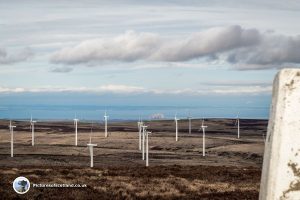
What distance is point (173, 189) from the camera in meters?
37.5

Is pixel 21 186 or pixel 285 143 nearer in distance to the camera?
pixel 285 143

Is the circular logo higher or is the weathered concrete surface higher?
the weathered concrete surface

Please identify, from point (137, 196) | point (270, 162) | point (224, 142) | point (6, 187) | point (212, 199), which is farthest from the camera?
point (224, 142)

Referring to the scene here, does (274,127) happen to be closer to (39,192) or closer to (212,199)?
(212,199)

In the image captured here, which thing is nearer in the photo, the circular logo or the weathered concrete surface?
the weathered concrete surface

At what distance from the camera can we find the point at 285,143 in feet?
17.2

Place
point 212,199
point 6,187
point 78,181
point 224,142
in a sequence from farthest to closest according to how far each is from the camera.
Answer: point 224,142 < point 78,181 < point 6,187 < point 212,199

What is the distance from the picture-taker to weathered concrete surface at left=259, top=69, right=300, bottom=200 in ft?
17.1

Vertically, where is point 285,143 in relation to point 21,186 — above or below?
above

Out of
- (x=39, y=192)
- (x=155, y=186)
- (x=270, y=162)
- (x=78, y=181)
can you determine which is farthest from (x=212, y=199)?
(x=270, y=162)

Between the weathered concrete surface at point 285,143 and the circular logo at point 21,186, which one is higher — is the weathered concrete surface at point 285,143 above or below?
above

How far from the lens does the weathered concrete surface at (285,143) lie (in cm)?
523

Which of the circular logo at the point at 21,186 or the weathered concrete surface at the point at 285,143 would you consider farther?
the circular logo at the point at 21,186

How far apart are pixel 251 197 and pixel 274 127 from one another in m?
28.1
